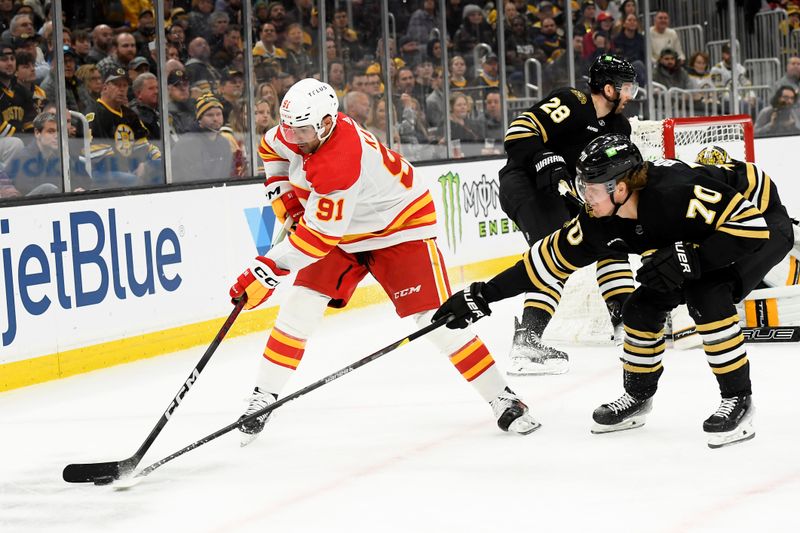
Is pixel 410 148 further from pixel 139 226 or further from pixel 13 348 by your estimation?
pixel 13 348

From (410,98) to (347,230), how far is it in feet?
13.6

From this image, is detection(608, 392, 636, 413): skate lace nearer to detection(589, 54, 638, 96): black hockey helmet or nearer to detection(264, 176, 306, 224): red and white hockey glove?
detection(264, 176, 306, 224): red and white hockey glove

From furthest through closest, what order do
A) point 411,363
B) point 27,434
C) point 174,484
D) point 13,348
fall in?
point 411,363 → point 13,348 → point 27,434 → point 174,484

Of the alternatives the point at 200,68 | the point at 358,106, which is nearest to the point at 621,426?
the point at 200,68

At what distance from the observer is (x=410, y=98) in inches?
296

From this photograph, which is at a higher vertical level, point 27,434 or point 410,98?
point 410,98

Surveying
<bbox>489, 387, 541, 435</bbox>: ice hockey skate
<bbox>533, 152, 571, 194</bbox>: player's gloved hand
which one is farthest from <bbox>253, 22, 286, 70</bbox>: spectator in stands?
<bbox>489, 387, 541, 435</bbox>: ice hockey skate

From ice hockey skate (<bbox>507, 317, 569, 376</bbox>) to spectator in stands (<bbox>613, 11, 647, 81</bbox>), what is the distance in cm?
499

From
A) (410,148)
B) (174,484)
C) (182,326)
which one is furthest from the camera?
(410,148)

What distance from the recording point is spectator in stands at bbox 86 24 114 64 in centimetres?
526

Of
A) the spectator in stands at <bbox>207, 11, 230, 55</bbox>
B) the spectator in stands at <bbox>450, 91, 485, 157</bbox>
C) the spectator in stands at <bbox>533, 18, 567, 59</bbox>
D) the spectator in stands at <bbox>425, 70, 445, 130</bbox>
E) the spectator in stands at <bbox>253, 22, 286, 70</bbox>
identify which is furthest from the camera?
the spectator in stands at <bbox>533, 18, 567, 59</bbox>

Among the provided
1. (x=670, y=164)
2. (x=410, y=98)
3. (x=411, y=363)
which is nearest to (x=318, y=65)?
(x=410, y=98)

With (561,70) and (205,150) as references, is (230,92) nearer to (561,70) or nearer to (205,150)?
(205,150)

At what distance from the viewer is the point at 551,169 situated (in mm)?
4398
